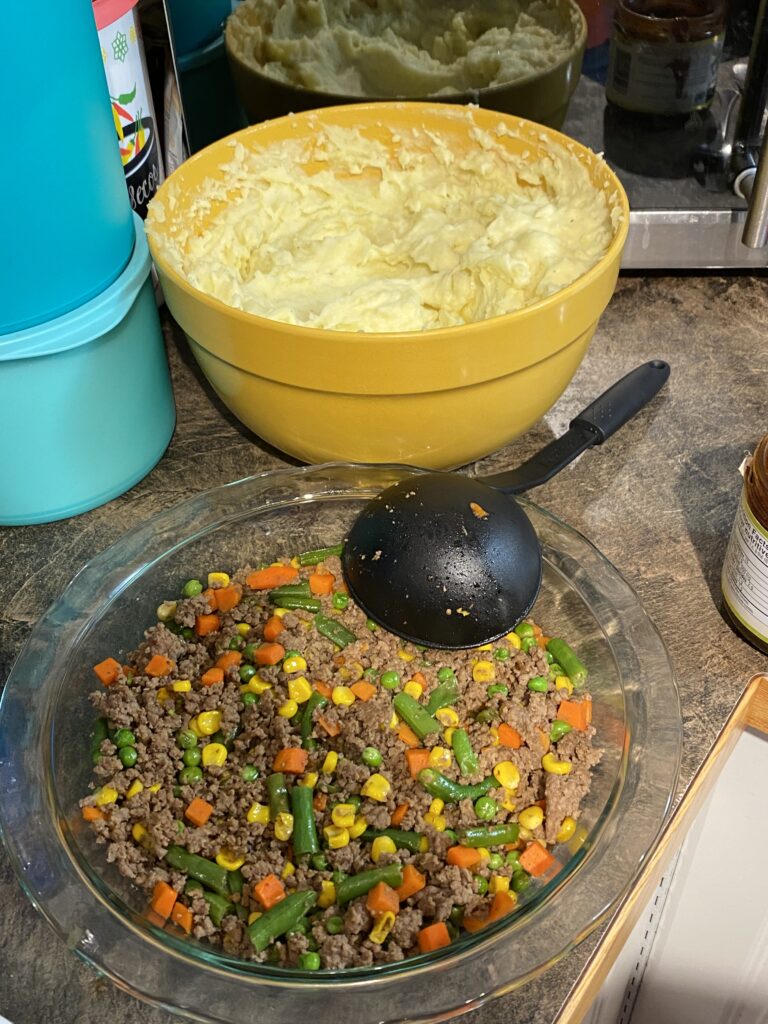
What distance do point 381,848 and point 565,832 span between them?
0.45 ft

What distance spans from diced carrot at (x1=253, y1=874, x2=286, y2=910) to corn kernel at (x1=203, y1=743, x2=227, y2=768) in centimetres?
11

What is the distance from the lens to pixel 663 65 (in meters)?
1.09

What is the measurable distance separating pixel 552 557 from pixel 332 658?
22 cm

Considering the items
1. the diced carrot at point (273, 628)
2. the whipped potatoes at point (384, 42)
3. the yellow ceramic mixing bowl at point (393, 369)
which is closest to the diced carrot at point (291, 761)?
the diced carrot at point (273, 628)

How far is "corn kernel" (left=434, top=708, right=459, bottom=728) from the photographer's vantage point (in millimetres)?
770

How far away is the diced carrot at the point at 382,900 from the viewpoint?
2.11 feet

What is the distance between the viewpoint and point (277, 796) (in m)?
0.71

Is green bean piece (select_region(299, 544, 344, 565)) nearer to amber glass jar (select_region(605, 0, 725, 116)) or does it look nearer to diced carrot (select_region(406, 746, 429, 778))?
diced carrot (select_region(406, 746, 429, 778))

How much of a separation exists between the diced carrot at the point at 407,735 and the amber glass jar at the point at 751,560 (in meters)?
0.32

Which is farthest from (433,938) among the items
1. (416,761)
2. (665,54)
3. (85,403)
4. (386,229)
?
(665,54)

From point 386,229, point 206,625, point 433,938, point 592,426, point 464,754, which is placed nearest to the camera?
point 433,938

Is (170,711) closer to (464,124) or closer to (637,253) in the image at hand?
(464,124)

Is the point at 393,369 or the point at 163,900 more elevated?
the point at 393,369

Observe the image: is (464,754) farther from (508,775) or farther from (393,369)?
(393,369)
